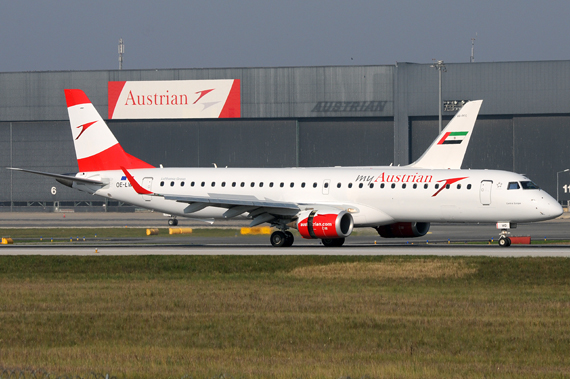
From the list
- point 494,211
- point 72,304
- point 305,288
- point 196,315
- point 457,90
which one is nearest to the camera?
point 196,315

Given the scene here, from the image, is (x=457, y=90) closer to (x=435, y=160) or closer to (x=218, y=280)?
(x=435, y=160)

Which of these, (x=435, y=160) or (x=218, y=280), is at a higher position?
(x=435, y=160)

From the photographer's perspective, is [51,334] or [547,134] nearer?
[51,334]

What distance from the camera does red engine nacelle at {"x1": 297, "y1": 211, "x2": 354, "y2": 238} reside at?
38.3 metres

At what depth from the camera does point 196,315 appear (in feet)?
62.9

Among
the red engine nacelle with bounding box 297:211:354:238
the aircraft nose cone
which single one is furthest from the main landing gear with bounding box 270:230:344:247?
the aircraft nose cone

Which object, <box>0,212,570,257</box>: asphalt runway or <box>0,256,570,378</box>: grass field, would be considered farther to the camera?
<box>0,212,570,257</box>: asphalt runway

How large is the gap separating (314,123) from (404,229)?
6360 cm

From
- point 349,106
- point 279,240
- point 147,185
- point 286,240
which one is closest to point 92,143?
point 147,185

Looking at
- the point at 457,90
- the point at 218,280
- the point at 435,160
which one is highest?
the point at 457,90

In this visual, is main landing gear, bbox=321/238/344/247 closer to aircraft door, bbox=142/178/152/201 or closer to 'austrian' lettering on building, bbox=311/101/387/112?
aircraft door, bbox=142/178/152/201

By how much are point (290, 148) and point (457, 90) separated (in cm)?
2157

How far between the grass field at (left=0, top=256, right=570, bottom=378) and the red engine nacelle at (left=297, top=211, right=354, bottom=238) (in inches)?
304

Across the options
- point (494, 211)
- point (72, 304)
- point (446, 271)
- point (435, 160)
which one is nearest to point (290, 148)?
point (435, 160)
